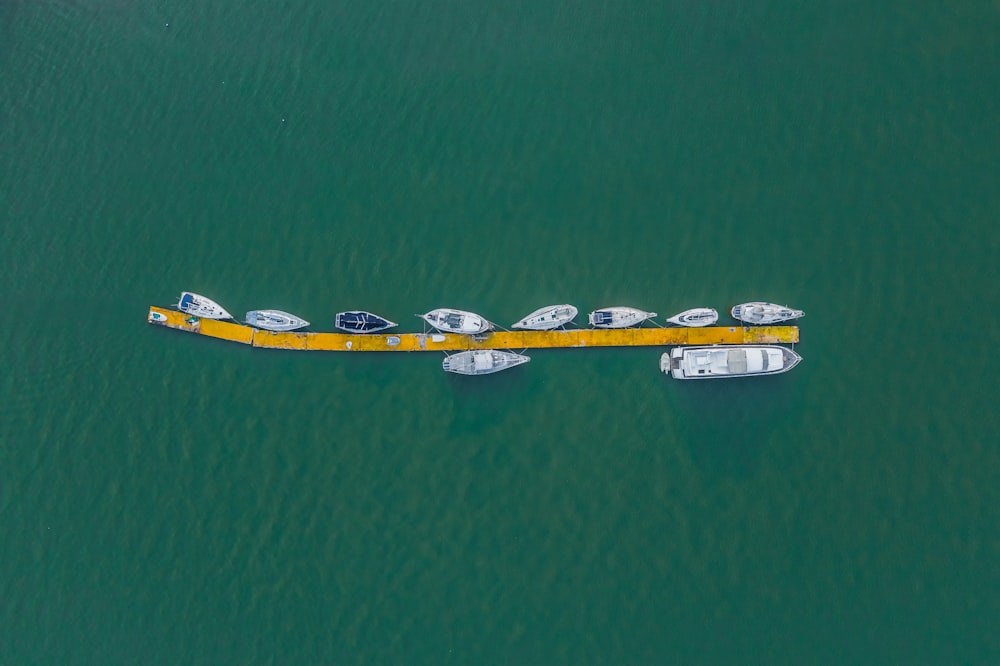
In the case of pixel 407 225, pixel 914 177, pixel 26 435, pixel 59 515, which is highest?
pixel 914 177

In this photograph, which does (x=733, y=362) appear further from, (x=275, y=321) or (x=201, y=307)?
(x=201, y=307)

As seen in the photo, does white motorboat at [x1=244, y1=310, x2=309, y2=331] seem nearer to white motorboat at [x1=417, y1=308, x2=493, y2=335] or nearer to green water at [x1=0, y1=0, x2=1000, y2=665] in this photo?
green water at [x1=0, y1=0, x2=1000, y2=665]

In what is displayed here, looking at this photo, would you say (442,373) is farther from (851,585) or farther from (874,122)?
(874,122)

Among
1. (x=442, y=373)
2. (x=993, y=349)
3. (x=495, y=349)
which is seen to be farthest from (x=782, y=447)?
(x=442, y=373)

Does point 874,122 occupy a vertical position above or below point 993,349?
above

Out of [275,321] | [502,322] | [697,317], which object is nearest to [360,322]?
[275,321]

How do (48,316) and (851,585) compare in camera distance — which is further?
(48,316)

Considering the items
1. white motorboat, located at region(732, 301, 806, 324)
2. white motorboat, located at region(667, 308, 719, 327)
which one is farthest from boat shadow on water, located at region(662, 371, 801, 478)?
white motorboat, located at region(667, 308, 719, 327)
